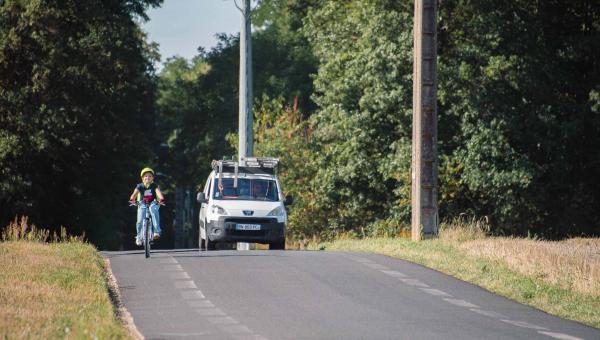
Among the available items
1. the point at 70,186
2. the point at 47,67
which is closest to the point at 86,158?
the point at 70,186

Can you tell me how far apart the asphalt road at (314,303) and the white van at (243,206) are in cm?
623

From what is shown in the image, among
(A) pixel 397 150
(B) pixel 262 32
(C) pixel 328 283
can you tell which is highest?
(B) pixel 262 32

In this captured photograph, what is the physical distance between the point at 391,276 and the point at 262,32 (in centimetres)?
6753

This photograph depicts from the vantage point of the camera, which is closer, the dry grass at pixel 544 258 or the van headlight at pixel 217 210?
the dry grass at pixel 544 258

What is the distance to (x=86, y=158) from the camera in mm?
49281

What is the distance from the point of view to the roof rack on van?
30109 millimetres

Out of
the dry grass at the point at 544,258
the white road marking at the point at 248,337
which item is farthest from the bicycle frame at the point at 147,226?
the white road marking at the point at 248,337

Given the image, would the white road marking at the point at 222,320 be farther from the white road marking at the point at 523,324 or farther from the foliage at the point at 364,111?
the foliage at the point at 364,111

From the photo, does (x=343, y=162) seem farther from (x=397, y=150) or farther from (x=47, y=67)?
(x=47, y=67)

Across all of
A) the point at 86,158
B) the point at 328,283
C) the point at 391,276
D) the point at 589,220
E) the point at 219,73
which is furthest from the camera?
the point at 219,73

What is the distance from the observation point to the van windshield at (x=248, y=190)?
98.5ft

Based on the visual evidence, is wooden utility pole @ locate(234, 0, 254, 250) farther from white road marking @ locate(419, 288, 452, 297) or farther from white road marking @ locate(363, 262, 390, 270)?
white road marking @ locate(419, 288, 452, 297)

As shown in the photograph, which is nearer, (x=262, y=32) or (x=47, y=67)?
(x=47, y=67)

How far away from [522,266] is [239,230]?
9818 millimetres
